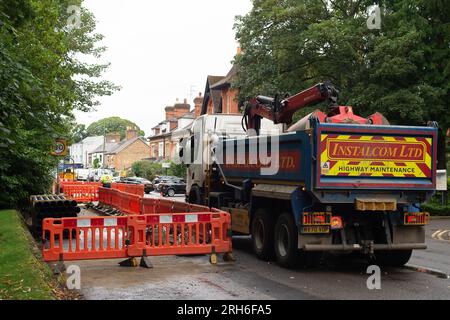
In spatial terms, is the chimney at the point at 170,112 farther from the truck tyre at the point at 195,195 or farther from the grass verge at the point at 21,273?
the grass verge at the point at 21,273

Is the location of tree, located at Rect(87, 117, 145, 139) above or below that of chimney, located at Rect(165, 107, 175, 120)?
above


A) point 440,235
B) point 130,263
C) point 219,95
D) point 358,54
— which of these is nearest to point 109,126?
point 219,95

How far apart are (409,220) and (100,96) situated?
27.3m

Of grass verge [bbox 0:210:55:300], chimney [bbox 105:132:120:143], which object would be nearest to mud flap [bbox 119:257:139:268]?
grass verge [bbox 0:210:55:300]

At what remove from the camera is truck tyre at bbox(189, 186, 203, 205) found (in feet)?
51.5

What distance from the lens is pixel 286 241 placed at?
34.4 ft

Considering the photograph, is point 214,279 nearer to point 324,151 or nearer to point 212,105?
point 324,151

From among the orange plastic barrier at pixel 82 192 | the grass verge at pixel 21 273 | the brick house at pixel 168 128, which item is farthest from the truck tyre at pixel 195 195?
the brick house at pixel 168 128

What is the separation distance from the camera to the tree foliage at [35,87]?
8.34m

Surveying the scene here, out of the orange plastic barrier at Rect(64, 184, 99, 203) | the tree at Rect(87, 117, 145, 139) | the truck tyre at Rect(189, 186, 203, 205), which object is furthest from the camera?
the tree at Rect(87, 117, 145, 139)

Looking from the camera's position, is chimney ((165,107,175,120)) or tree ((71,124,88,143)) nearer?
tree ((71,124,88,143))

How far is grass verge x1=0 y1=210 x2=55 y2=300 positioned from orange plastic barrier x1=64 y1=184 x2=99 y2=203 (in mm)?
18259

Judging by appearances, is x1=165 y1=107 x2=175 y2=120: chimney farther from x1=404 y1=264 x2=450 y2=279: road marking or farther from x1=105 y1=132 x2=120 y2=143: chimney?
x1=404 y1=264 x2=450 y2=279: road marking
